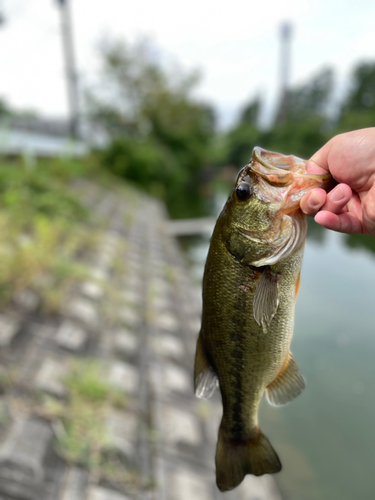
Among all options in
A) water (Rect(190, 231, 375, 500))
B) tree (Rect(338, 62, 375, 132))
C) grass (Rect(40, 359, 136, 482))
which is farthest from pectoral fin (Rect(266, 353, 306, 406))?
tree (Rect(338, 62, 375, 132))

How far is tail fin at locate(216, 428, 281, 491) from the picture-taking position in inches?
45.6

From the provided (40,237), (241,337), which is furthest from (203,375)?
(40,237)

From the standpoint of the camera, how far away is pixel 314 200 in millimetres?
1152

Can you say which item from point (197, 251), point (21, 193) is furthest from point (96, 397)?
point (197, 251)

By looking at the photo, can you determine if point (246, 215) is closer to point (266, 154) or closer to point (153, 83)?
point (266, 154)

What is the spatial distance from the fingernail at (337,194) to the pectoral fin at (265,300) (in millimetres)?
300

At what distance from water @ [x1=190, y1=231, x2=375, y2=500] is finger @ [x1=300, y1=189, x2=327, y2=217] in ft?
13.1

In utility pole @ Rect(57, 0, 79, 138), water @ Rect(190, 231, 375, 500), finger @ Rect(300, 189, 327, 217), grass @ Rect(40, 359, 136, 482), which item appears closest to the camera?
finger @ Rect(300, 189, 327, 217)

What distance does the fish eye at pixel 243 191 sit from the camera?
126 centimetres

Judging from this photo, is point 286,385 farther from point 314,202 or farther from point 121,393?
point 121,393

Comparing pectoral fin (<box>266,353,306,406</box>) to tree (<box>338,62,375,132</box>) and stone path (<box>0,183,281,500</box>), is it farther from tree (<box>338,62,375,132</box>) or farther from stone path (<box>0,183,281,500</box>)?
tree (<box>338,62,375,132</box>)

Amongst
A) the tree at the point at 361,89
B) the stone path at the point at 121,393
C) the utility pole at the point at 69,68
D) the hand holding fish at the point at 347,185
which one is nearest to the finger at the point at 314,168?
the hand holding fish at the point at 347,185

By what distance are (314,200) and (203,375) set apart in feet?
2.17

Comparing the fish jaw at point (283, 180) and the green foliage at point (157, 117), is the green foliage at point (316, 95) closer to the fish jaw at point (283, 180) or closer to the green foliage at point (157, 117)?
the green foliage at point (157, 117)
